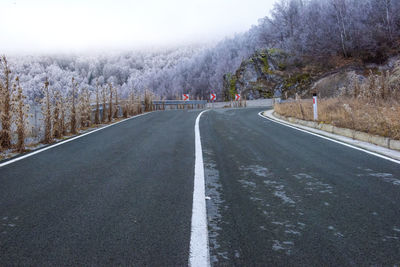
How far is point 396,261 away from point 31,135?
32.4 ft

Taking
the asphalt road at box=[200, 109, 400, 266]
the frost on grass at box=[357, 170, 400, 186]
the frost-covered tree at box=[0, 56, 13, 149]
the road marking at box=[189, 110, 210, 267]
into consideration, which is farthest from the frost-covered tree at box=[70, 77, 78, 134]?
the frost on grass at box=[357, 170, 400, 186]

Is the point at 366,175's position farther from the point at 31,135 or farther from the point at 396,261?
the point at 31,135

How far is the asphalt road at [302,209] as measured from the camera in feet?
8.14

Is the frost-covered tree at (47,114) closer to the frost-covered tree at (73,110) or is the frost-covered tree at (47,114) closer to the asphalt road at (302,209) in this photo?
the frost-covered tree at (73,110)

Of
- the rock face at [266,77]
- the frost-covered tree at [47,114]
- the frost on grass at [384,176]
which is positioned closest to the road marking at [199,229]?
the frost on grass at [384,176]

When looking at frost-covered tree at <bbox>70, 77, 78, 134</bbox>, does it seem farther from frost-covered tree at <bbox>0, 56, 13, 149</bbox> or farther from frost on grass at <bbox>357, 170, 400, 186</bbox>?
frost on grass at <bbox>357, 170, 400, 186</bbox>

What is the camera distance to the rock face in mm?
45594

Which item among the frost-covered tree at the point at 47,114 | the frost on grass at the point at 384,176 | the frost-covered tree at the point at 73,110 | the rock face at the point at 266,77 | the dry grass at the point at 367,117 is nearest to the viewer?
the frost on grass at the point at 384,176

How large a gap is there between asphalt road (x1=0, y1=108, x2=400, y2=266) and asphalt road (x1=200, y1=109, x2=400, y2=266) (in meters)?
0.01

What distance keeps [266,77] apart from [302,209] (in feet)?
156

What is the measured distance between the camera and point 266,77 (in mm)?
49188

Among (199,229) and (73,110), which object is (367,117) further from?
(73,110)

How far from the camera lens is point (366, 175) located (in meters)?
4.96

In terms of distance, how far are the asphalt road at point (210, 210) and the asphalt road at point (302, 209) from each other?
0.5 inches
